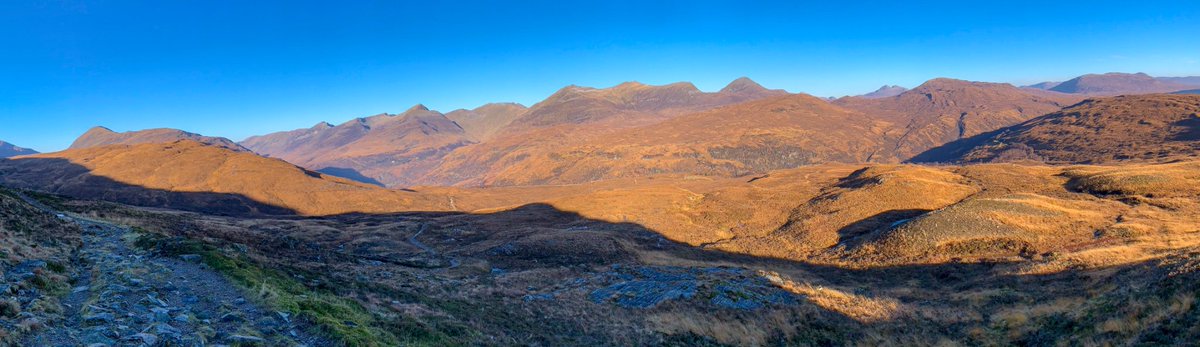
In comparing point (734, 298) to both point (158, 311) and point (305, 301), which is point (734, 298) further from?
point (158, 311)

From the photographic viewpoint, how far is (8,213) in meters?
19.5

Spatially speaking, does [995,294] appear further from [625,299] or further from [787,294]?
[625,299]

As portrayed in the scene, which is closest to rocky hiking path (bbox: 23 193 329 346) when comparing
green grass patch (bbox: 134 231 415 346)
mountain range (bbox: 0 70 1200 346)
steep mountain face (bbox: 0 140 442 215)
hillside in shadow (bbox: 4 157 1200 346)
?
mountain range (bbox: 0 70 1200 346)

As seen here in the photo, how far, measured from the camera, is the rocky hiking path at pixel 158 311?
32.4 feet

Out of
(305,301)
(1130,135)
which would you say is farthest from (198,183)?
(1130,135)

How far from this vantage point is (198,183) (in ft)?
465

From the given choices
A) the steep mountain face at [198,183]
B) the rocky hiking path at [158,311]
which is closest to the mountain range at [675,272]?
the rocky hiking path at [158,311]

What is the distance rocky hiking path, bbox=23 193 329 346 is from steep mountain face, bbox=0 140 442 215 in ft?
411

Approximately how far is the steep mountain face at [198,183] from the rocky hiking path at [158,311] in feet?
411

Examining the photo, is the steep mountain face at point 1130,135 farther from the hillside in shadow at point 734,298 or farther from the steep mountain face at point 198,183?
the steep mountain face at point 198,183

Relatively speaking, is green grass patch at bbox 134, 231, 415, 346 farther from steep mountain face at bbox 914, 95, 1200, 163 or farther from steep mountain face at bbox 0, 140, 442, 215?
steep mountain face at bbox 914, 95, 1200, 163

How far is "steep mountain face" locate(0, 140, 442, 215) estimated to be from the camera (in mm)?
128000

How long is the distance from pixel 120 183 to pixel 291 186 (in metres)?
41.8

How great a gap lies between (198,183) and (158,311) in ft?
559
